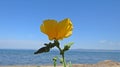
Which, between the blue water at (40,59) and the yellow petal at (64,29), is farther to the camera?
the blue water at (40,59)


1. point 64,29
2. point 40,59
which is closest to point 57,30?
point 64,29

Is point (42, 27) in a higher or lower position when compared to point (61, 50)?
higher

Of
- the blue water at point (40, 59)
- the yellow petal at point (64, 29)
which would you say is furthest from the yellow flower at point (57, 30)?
the blue water at point (40, 59)

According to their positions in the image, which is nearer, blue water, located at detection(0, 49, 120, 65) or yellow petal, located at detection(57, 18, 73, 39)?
yellow petal, located at detection(57, 18, 73, 39)

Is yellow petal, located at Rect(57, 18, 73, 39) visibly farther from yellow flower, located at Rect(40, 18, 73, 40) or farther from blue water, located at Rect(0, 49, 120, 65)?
blue water, located at Rect(0, 49, 120, 65)

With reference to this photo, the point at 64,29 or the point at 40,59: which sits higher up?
the point at 40,59

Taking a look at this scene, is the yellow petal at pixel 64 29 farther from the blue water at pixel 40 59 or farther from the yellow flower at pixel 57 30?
the blue water at pixel 40 59

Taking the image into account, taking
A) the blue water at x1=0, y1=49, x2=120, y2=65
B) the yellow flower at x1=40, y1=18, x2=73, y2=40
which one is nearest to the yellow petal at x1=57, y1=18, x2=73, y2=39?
the yellow flower at x1=40, y1=18, x2=73, y2=40

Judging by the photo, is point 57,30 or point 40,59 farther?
point 40,59

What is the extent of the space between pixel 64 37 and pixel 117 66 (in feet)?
55.8

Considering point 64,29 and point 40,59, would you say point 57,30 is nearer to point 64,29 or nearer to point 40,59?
point 64,29

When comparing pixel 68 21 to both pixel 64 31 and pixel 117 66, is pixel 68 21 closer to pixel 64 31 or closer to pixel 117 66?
pixel 64 31

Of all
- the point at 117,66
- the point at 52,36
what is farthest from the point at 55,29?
the point at 117,66

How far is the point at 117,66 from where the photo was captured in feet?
59.7
